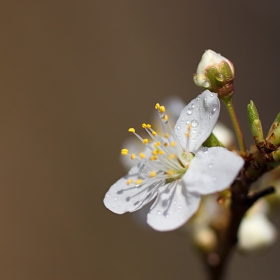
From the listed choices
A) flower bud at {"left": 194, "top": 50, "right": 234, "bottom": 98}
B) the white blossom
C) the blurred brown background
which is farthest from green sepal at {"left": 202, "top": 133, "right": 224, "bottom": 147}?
the blurred brown background

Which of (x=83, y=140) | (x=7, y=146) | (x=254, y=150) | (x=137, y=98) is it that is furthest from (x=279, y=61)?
(x=254, y=150)

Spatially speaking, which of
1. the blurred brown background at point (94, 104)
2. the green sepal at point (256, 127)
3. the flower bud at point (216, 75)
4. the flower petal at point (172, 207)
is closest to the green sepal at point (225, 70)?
the flower bud at point (216, 75)

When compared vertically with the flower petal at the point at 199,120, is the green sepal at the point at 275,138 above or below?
below

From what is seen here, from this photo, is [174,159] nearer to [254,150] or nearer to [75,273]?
[254,150]

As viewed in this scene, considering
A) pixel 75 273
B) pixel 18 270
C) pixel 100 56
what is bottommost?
pixel 75 273

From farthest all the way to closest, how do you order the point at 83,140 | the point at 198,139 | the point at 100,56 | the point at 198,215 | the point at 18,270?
the point at 100,56, the point at 83,140, the point at 18,270, the point at 198,215, the point at 198,139

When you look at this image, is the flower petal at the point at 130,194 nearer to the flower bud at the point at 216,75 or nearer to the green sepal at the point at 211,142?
the green sepal at the point at 211,142

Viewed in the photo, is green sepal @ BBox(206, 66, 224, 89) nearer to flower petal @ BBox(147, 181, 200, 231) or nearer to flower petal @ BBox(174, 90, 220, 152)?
flower petal @ BBox(174, 90, 220, 152)
